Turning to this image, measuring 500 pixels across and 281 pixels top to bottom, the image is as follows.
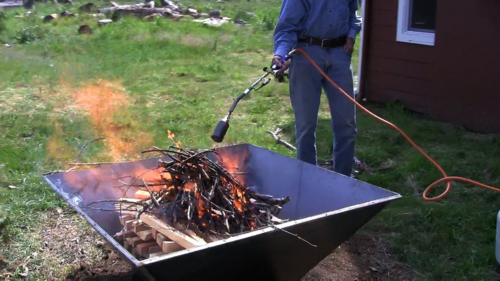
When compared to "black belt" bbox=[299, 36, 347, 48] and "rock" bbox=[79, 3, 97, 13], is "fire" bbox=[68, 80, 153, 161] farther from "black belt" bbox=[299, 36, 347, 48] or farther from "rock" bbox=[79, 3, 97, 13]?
"rock" bbox=[79, 3, 97, 13]

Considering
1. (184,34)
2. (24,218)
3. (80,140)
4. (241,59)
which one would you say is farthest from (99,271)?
(184,34)

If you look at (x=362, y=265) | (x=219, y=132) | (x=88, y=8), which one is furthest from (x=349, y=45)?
(x=88, y=8)

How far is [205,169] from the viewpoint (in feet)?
11.7

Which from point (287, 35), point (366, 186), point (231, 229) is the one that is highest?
point (287, 35)

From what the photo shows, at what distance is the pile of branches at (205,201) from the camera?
3.24 meters

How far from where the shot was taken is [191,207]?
10.6 ft

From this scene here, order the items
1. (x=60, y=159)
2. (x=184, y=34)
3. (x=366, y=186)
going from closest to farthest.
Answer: (x=366, y=186)
(x=60, y=159)
(x=184, y=34)

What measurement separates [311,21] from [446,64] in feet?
9.50

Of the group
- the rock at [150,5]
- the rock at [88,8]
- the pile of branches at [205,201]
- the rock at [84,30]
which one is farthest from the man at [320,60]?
the rock at [88,8]

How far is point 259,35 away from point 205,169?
9963mm

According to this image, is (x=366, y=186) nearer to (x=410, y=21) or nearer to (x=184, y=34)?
(x=410, y=21)

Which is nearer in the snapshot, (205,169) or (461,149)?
(205,169)

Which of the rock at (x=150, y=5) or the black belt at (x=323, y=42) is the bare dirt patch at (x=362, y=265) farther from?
the rock at (x=150, y=5)

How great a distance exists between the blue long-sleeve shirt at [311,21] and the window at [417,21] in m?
2.75
